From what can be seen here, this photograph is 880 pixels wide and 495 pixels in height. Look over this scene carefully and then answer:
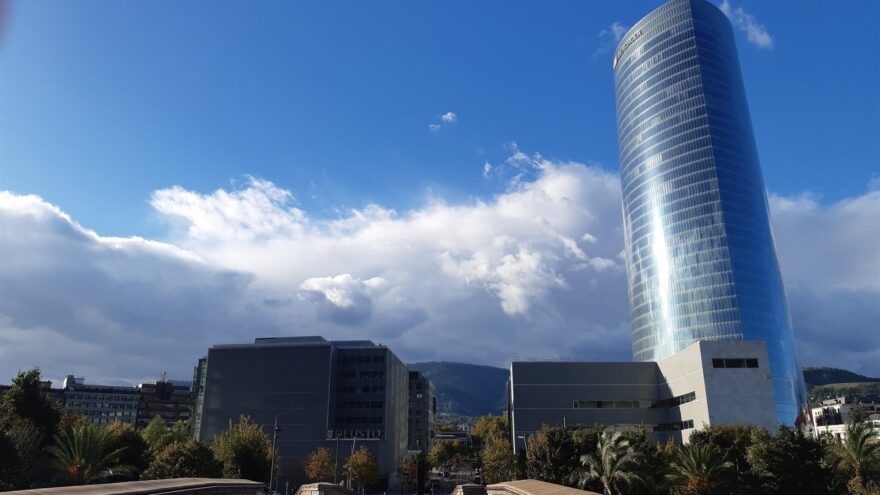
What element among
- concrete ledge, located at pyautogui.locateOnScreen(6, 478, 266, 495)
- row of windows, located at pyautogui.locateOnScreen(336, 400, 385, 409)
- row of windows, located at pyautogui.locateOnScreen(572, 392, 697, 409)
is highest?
row of windows, located at pyautogui.locateOnScreen(336, 400, 385, 409)

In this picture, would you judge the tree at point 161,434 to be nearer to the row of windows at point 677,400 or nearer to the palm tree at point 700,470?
the row of windows at point 677,400

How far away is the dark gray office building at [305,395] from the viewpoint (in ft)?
384

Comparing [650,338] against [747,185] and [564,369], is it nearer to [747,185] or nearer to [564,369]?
[747,185]

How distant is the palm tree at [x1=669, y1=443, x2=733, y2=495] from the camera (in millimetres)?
40812

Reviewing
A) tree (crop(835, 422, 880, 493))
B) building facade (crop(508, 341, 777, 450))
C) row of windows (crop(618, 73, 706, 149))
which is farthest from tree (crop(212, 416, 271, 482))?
row of windows (crop(618, 73, 706, 149))

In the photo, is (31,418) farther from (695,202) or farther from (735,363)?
(695,202)

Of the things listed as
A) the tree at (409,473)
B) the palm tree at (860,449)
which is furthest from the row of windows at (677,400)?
the palm tree at (860,449)

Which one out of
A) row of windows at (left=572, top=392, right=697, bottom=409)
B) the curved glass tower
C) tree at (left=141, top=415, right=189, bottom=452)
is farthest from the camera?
the curved glass tower

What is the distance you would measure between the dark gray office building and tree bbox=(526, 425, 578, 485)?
2500 inches

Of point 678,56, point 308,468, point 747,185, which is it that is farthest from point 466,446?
point 678,56

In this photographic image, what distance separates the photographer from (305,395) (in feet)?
393

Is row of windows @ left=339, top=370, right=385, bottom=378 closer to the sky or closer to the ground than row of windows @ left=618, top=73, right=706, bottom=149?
closer to the ground

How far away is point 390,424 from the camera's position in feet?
421

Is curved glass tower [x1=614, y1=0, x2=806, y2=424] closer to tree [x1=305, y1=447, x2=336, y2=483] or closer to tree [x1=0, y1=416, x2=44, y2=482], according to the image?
tree [x1=305, y1=447, x2=336, y2=483]
